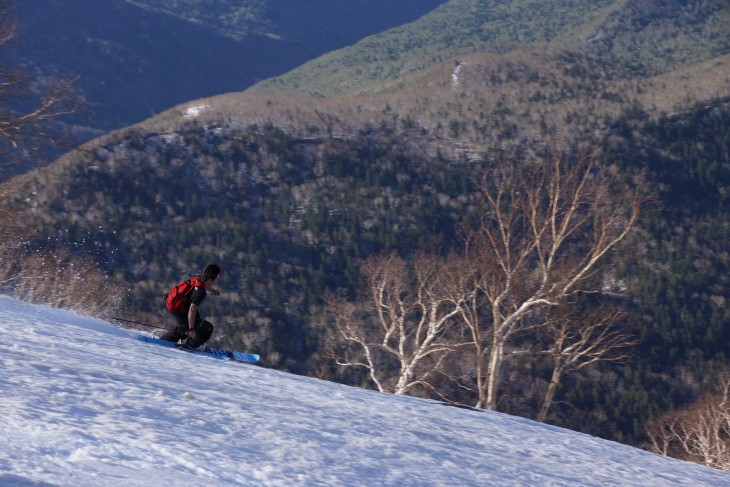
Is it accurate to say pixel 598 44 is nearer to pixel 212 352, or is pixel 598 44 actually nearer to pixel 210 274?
pixel 212 352

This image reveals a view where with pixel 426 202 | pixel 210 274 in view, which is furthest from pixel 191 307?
pixel 426 202

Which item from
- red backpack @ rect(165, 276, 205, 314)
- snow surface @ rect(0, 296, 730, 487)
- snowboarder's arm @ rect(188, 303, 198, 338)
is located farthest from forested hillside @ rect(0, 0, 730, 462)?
snow surface @ rect(0, 296, 730, 487)

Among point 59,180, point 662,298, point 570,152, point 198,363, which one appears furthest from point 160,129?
point 198,363

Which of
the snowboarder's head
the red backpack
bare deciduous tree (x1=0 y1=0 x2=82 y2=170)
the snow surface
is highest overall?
bare deciduous tree (x1=0 y1=0 x2=82 y2=170)

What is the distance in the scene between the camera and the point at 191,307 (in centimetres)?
1095

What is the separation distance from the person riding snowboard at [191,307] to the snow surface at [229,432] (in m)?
0.49

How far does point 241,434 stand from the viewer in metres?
6.63

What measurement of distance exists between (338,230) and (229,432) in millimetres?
93139

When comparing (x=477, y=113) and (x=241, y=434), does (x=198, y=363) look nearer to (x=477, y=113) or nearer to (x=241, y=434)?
(x=241, y=434)

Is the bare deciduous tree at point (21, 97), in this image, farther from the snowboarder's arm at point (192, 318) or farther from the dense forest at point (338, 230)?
the dense forest at point (338, 230)

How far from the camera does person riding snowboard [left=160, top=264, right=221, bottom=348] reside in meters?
11.0

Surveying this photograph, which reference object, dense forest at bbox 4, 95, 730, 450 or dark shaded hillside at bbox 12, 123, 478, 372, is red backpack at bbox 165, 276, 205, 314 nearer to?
dense forest at bbox 4, 95, 730, 450

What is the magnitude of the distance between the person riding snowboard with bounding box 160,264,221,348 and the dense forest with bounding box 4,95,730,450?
169 feet

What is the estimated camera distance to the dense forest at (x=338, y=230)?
75875mm
